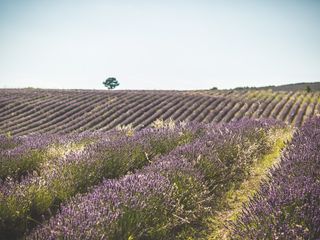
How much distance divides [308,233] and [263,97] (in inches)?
1297

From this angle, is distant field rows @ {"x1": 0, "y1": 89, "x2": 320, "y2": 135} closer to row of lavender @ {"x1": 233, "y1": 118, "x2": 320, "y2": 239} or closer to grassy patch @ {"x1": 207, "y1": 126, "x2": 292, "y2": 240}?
grassy patch @ {"x1": 207, "y1": 126, "x2": 292, "y2": 240}

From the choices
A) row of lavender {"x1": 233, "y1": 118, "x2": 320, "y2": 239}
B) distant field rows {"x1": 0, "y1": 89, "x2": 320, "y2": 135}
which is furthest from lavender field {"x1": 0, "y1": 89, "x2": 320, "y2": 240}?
distant field rows {"x1": 0, "y1": 89, "x2": 320, "y2": 135}

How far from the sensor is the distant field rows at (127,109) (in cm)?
2438

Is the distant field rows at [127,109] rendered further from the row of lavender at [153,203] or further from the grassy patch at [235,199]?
the row of lavender at [153,203]

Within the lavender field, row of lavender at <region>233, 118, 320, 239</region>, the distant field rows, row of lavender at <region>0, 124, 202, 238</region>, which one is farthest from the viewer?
the distant field rows

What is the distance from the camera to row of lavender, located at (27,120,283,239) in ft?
11.0

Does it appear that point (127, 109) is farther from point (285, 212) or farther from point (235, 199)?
point (285, 212)

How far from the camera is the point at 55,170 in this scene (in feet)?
17.7

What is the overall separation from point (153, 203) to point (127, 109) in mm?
24300

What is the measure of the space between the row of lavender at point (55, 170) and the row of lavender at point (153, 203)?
0.33 m

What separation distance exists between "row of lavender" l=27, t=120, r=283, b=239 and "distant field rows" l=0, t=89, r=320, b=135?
674 inches

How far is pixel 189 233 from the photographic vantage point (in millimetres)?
4438

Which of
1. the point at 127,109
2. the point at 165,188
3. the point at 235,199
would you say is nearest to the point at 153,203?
the point at 165,188

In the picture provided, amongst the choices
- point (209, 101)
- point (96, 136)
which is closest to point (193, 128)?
point (96, 136)
